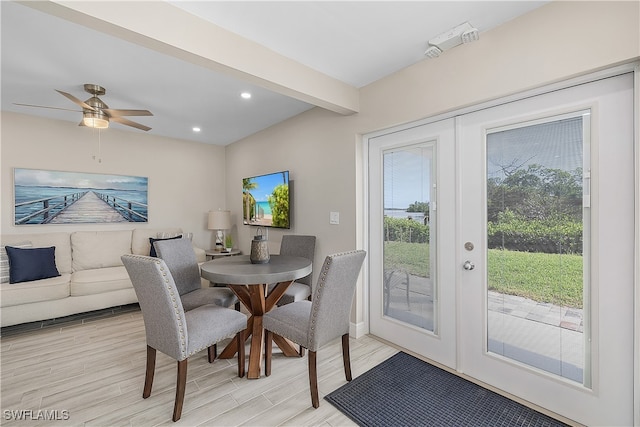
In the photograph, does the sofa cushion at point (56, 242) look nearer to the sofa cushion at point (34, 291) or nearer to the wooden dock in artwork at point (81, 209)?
the wooden dock in artwork at point (81, 209)

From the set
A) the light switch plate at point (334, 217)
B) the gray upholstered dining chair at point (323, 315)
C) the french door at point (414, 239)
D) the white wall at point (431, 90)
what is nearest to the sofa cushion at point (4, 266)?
the white wall at point (431, 90)

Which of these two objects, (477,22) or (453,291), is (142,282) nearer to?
(453,291)

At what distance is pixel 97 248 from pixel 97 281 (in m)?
0.71

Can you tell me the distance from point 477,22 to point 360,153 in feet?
4.44

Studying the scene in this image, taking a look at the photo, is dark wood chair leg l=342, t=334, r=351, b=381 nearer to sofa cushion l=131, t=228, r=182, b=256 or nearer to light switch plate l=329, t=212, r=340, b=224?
light switch plate l=329, t=212, r=340, b=224

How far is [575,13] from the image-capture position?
1.62 meters

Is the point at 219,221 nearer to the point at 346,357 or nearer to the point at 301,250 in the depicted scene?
the point at 301,250

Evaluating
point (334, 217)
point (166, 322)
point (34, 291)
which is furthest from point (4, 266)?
point (334, 217)

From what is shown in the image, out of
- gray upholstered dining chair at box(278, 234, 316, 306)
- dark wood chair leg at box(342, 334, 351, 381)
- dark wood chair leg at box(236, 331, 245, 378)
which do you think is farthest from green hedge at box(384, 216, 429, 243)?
dark wood chair leg at box(236, 331, 245, 378)

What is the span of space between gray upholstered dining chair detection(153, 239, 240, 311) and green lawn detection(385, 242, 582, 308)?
2.17 meters

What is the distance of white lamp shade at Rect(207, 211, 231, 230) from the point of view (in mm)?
4695

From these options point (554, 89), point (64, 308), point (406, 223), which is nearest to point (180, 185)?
point (64, 308)

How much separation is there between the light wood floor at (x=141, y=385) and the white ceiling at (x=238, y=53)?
7.45 ft

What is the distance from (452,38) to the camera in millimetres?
1966
